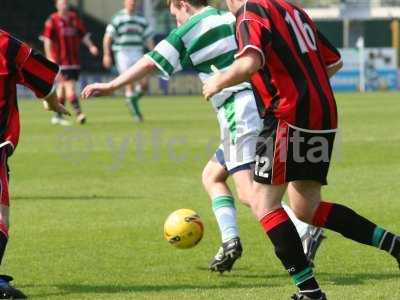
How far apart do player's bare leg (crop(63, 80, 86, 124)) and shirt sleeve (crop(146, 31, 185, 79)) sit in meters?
15.9

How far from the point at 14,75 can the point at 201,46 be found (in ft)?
4.21

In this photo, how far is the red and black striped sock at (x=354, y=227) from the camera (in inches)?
261

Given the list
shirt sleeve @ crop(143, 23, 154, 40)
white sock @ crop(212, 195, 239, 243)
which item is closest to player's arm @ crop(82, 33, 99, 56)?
shirt sleeve @ crop(143, 23, 154, 40)

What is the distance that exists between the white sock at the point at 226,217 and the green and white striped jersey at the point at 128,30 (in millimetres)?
16523

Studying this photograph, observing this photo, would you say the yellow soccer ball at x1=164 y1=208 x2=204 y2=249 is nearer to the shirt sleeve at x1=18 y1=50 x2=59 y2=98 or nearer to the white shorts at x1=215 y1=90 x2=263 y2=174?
the white shorts at x1=215 y1=90 x2=263 y2=174

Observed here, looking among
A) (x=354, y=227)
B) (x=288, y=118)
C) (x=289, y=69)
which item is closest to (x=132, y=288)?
(x=354, y=227)

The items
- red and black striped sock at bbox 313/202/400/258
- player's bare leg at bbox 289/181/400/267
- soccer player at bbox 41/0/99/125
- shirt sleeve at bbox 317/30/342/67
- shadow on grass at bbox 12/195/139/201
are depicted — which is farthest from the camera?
soccer player at bbox 41/0/99/125

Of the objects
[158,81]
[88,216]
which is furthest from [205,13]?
[158,81]

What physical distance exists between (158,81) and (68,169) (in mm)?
26845

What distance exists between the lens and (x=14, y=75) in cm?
677

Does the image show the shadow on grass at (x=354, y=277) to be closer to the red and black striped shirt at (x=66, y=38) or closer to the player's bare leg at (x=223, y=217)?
the player's bare leg at (x=223, y=217)

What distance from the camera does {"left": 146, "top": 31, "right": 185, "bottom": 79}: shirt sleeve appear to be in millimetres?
6902

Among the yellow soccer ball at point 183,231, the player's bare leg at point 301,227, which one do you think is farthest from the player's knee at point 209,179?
the player's bare leg at point 301,227

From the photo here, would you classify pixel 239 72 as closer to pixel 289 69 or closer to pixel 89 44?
pixel 289 69
